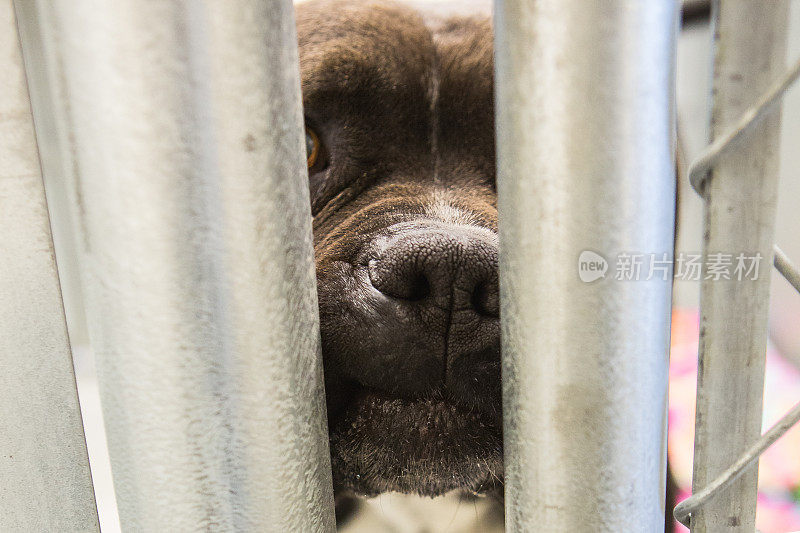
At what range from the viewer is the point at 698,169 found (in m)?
0.41

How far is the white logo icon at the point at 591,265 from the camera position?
1.28 feet

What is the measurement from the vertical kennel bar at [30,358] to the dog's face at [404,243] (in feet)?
1.90

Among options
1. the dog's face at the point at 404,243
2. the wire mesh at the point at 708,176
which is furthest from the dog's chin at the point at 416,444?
the wire mesh at the point at 708,176

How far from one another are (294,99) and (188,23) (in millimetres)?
78

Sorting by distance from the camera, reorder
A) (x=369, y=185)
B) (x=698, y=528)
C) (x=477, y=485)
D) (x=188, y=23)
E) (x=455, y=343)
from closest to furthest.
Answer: (x=188, y=23) → (x=698, y=528) → (x=455, y=343) → (x=477, y=485) → (x=369, y=185)

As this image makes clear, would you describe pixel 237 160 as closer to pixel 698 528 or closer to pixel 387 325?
pixel 698 528

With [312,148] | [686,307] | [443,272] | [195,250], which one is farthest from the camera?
[686,307]

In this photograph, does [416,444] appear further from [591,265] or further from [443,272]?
[591,265]

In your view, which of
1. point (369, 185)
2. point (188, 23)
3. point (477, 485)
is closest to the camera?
point (188, 23)

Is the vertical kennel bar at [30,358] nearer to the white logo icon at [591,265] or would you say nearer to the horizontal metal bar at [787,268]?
Answer: the white logo icon at [591,265]

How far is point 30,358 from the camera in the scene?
429mm

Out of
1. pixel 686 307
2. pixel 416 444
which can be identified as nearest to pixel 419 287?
pixel 416 444

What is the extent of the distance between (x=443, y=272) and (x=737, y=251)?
21.7 inches

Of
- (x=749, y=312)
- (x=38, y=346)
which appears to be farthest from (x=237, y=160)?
(x=749, y=312)
